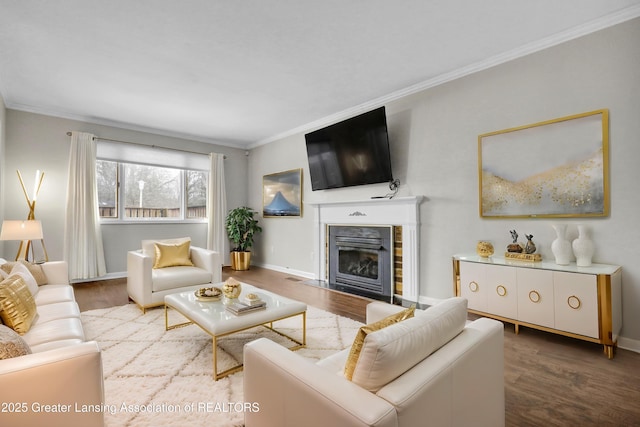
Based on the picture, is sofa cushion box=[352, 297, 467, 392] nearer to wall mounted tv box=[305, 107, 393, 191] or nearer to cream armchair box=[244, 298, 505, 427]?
cream armchair box=[244, 298, 505, 427]

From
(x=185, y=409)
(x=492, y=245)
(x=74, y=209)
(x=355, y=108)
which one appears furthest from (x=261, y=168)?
(x=185, y=409)

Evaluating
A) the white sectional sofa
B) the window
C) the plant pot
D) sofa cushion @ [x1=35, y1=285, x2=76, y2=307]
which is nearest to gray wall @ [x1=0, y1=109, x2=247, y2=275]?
the window

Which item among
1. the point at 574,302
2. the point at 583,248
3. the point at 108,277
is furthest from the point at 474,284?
the point at 108,277

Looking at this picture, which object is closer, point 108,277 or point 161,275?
point 161,275

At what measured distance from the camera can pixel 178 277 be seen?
3.50 metres

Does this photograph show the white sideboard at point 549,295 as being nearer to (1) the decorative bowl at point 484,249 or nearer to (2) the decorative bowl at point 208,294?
(1) the decorative bowl at point 484,249

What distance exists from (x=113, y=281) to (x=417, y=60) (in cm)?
528

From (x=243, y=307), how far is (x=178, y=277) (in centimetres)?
160

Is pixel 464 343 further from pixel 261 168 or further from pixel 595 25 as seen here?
pixel 261 168

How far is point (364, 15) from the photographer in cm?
246

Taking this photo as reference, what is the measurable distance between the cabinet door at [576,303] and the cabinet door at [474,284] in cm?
54

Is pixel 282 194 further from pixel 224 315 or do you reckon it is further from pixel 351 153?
pixel 224 315

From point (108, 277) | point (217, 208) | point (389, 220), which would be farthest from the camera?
point (217, 208)

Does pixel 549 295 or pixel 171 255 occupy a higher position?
pixel 171 255
